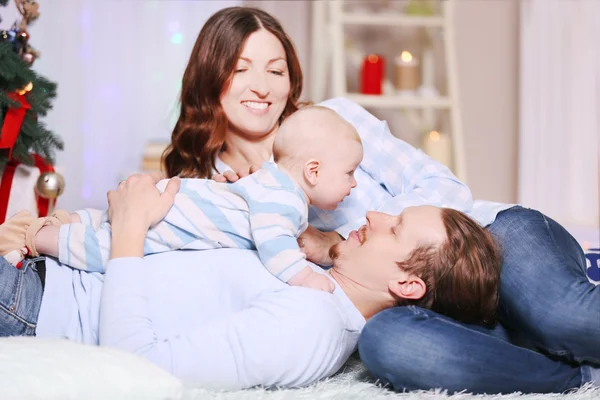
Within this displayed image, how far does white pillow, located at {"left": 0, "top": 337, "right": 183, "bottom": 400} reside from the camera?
1.11 m

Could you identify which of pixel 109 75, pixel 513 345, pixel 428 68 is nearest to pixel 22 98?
pixel 513 345

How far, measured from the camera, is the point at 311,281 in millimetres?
1472

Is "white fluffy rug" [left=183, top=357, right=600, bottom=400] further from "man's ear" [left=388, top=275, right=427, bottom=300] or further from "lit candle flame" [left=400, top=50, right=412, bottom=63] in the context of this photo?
"lit candle flame" [left=400, top=50, right=412, bottom=63]

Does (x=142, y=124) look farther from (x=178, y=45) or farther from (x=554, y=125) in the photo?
(x=554, y=125)

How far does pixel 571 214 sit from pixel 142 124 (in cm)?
282

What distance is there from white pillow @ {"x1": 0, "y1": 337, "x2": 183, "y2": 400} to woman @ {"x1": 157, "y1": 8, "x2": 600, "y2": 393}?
464mm

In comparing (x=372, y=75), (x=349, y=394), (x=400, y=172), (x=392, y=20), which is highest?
(x=392, y=20)

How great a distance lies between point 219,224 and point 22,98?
4.12ft

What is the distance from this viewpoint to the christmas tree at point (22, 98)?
2.41 metres

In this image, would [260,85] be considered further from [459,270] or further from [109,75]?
[109,75]

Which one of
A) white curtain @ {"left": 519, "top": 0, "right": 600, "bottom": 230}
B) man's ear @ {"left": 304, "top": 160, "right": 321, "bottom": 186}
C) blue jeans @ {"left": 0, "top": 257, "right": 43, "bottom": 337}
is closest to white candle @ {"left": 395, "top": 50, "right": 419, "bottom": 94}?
white curtain @ {"left": 519, "top": 0, "right": 600, "bottom": 230}

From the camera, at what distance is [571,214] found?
4.19m

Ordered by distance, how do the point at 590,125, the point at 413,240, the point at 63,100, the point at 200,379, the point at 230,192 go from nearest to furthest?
the point at 200,379 → the point at 413,240 → the point at 230,192 → the point at 590,125 → the point at 63,100

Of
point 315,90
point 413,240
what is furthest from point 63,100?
point 413,240
